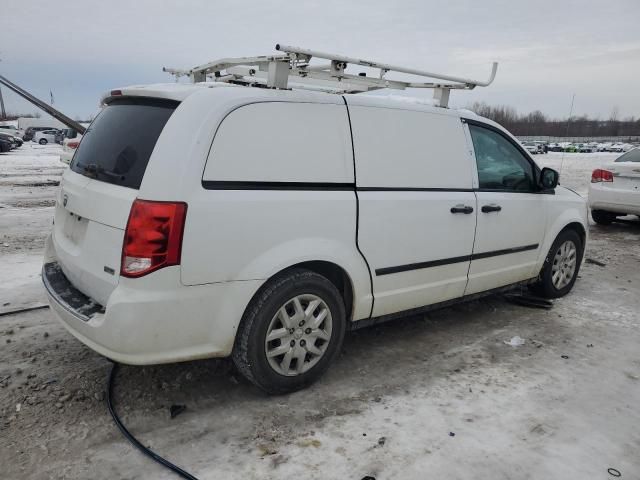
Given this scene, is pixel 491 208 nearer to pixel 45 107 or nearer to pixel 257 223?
pixel 257 223

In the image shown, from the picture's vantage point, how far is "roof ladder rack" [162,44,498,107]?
10.6 ft

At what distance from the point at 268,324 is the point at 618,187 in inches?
330

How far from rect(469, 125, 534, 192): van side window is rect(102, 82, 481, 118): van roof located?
2.26ft

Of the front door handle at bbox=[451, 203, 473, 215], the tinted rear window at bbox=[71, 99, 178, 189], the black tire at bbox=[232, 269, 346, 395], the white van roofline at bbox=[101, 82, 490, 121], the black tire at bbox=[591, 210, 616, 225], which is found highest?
the white van roofline at bbox=[101, 82, 490, 121]

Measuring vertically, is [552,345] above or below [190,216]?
below

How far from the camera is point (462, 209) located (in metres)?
3.90

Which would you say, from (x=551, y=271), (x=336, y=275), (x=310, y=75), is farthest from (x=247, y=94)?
(x=551, y=271)

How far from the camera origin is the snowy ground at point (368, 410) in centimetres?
258

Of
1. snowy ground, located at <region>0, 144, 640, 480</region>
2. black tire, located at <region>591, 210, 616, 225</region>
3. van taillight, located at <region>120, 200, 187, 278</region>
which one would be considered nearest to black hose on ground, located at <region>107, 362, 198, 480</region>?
snowy ground, located at <region>0, 144, 640, 480</region>

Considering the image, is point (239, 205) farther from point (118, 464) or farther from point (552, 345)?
point (552, 345)

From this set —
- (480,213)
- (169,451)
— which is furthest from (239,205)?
(480,213)

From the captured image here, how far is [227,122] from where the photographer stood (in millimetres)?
2822

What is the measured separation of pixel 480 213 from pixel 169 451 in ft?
9.31

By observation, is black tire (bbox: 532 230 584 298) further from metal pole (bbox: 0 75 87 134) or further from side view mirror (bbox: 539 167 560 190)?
metal pole (bbox: 0 75 87 134)
